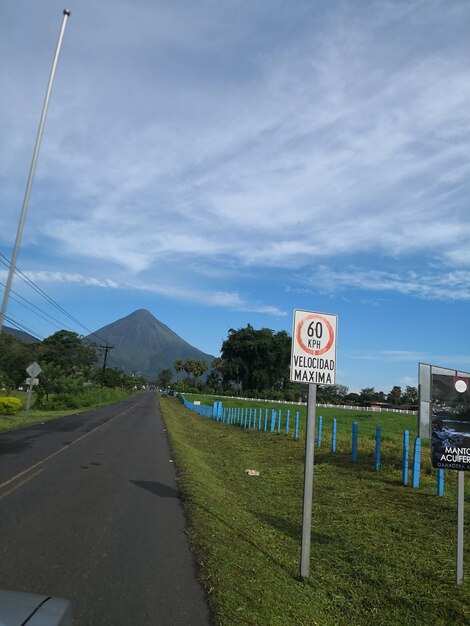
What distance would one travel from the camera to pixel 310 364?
5574 mm

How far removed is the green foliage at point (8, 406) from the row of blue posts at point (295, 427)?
1433cm

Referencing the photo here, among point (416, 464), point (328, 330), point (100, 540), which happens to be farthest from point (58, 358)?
point (328, 330)

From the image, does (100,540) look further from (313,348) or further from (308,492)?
(313,348)

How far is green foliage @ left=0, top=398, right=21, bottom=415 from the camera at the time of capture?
2961cm

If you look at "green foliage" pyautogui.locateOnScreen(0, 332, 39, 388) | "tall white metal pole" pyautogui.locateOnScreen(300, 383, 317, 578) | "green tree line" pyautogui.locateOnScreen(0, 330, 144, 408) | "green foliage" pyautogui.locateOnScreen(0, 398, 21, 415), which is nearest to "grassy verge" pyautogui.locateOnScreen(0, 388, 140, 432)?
"green foliage" pyautogui.locateOnScreen(0, 398, 21, 415)

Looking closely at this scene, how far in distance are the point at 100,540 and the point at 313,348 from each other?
3.78 meters

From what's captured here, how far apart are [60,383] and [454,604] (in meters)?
43.6

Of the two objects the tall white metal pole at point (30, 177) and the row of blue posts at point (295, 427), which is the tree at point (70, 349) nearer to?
the row of blue posts at point (295, 427)

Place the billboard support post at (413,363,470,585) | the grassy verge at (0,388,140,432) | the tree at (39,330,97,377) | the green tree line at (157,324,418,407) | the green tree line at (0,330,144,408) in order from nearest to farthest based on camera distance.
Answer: the billboard support post at (413,363,470,585)
the grassy verge at (0,388,140,432)
the green tree line at (0,330,144,408)
the tree at (39,330,97,377)
the green tree line at (157,324,418,407)

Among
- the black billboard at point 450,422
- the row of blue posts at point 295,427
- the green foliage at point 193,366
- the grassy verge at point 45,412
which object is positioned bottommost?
the grassy verge at point 45,412

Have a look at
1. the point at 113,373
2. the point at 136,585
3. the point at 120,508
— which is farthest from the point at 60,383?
the point at 113,373

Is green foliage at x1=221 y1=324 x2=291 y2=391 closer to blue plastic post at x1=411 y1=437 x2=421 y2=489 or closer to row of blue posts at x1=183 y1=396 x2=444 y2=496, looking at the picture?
row of blue posts at x1=183 y1=396 x2=444 y2=496

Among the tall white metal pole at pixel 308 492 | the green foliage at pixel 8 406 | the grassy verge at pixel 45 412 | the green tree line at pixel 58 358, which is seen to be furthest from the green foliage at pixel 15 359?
the tall white metal pole at pixel 308 492

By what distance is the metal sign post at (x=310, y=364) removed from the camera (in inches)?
215
